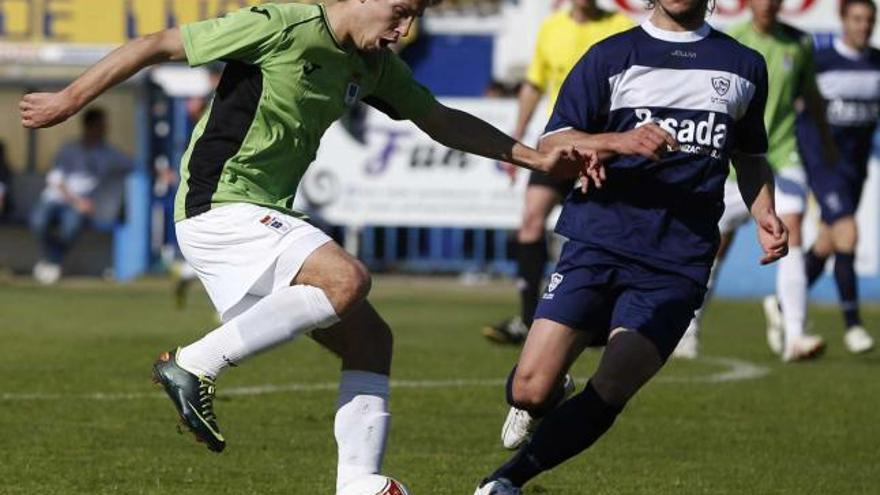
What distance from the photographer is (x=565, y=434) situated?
702 cm

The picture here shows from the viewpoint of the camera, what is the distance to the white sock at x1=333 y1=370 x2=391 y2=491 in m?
6.90

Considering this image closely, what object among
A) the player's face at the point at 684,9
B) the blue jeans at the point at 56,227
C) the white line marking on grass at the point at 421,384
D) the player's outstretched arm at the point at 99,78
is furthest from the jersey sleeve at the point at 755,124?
Result: the blue jeans at the point at 56,227

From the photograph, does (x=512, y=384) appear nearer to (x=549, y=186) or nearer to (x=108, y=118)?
(x=549, y=186)

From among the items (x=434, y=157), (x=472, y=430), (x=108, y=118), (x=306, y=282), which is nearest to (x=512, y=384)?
(x=306, y=282)

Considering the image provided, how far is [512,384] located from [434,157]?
15.0 metres

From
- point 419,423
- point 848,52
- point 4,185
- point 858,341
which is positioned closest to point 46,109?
point 419,423

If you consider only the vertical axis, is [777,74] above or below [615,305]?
below

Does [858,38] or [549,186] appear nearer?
[549,186]

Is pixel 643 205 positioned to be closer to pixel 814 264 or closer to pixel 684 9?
pixel 684 9

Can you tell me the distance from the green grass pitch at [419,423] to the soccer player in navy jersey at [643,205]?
0.84 m

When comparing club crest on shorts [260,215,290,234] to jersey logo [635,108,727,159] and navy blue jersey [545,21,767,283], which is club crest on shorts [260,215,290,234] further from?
jersey logo [635,108,727,159]

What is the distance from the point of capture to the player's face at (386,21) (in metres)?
6.76

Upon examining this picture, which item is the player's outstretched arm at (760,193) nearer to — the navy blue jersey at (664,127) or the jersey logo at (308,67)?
the navy blue jersey at (664,127)

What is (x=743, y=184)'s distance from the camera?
300 inches
